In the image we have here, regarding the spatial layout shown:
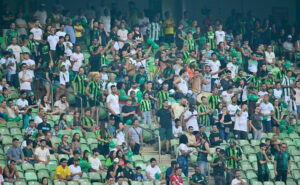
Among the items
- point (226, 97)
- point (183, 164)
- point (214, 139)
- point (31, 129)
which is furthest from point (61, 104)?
point (226, 97)

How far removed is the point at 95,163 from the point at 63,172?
113 centimetres

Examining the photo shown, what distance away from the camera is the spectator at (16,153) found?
20.3m

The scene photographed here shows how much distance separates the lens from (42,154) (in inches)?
818

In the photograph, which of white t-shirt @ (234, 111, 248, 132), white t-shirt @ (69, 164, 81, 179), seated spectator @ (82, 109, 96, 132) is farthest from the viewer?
white t-shirt @ (234, 111, 248, 132)

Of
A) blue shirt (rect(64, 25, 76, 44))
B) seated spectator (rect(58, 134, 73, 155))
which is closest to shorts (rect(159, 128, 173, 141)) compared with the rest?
seated spectator (rect(58, 134, 73, 155))

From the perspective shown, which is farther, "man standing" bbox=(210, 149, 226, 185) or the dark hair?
the dark hair

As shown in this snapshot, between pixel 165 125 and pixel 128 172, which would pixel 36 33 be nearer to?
pixel 165 125

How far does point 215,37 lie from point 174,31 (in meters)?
1.80

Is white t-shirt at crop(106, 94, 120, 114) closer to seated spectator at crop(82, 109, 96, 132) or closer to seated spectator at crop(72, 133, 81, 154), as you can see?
seated spectator at crop(82, 109, 96, 132)

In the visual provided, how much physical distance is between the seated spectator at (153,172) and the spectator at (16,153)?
10.5 feet

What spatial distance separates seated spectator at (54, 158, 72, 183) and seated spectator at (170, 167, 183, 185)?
2.56 metres

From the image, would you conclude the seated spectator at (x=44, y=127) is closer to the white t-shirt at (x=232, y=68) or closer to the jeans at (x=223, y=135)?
the jeans at (x=223, y=135)

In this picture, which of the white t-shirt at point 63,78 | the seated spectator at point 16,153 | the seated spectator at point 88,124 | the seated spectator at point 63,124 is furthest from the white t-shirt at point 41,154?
the white t-shirt at point 63,78

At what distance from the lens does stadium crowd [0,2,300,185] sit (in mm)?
21250
